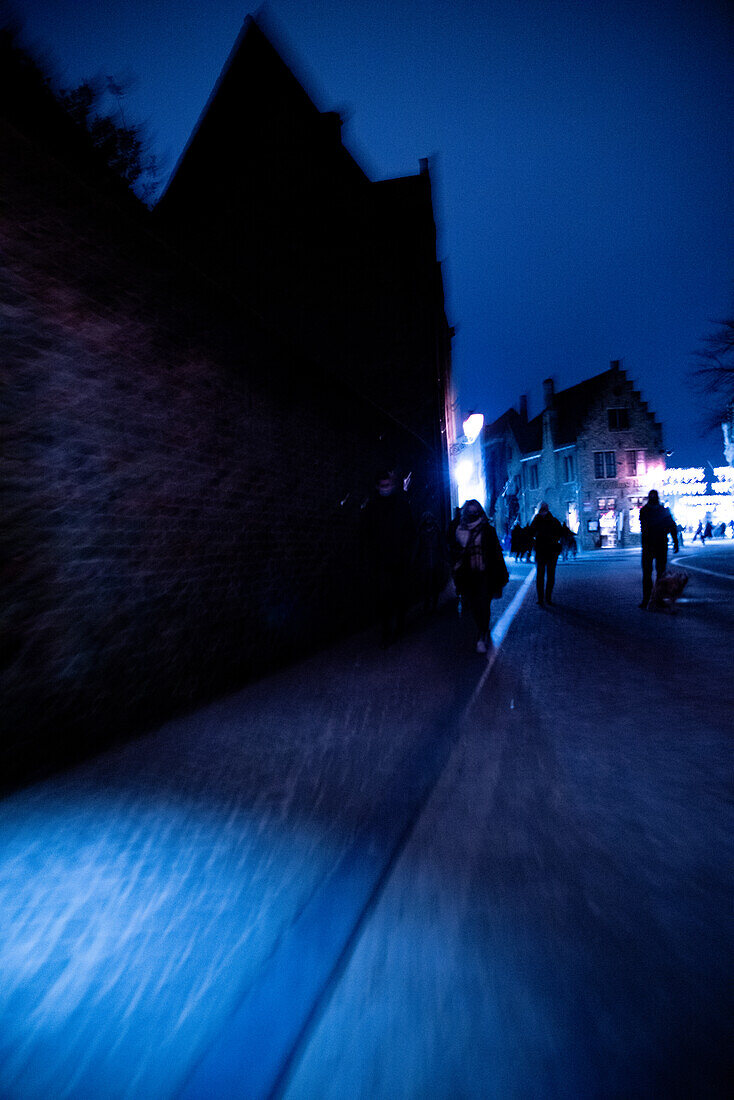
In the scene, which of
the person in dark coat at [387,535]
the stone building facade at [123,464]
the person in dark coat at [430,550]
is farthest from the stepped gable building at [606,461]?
the stone building facade at [123,464]

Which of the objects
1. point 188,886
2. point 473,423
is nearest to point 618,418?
point 473,423

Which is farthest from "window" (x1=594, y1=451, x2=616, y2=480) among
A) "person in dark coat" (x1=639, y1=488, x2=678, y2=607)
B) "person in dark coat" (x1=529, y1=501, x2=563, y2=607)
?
"person in dark coat" (x1=639, y1=488, x2=678, y2=607)

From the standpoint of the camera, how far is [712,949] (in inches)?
78.1

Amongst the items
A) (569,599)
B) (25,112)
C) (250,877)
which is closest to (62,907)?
(250,877)

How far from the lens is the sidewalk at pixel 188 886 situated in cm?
170

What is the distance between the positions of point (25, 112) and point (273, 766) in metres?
4.41

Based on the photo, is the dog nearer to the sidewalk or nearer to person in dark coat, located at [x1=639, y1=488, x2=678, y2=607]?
person in dark coat, located at [x1=639, y1=488, x2=678, y2=607]

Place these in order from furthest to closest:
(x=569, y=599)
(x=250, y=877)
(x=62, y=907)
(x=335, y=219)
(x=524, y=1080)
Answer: (x=569, y=599) < (x=335, y=219) < (x=250, y=877) < (x=62, y=907) < (x=524, y=1080)

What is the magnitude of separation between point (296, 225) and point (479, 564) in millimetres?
7211

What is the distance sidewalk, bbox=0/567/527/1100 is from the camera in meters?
1.70

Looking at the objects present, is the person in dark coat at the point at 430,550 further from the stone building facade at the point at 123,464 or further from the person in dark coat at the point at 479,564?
the stone building facade at the point at 123,464

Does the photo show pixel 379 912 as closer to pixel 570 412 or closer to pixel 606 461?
pixel 606 461

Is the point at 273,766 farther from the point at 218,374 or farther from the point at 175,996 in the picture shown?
the point at 218,374

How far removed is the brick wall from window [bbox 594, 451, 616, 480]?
43.2m
